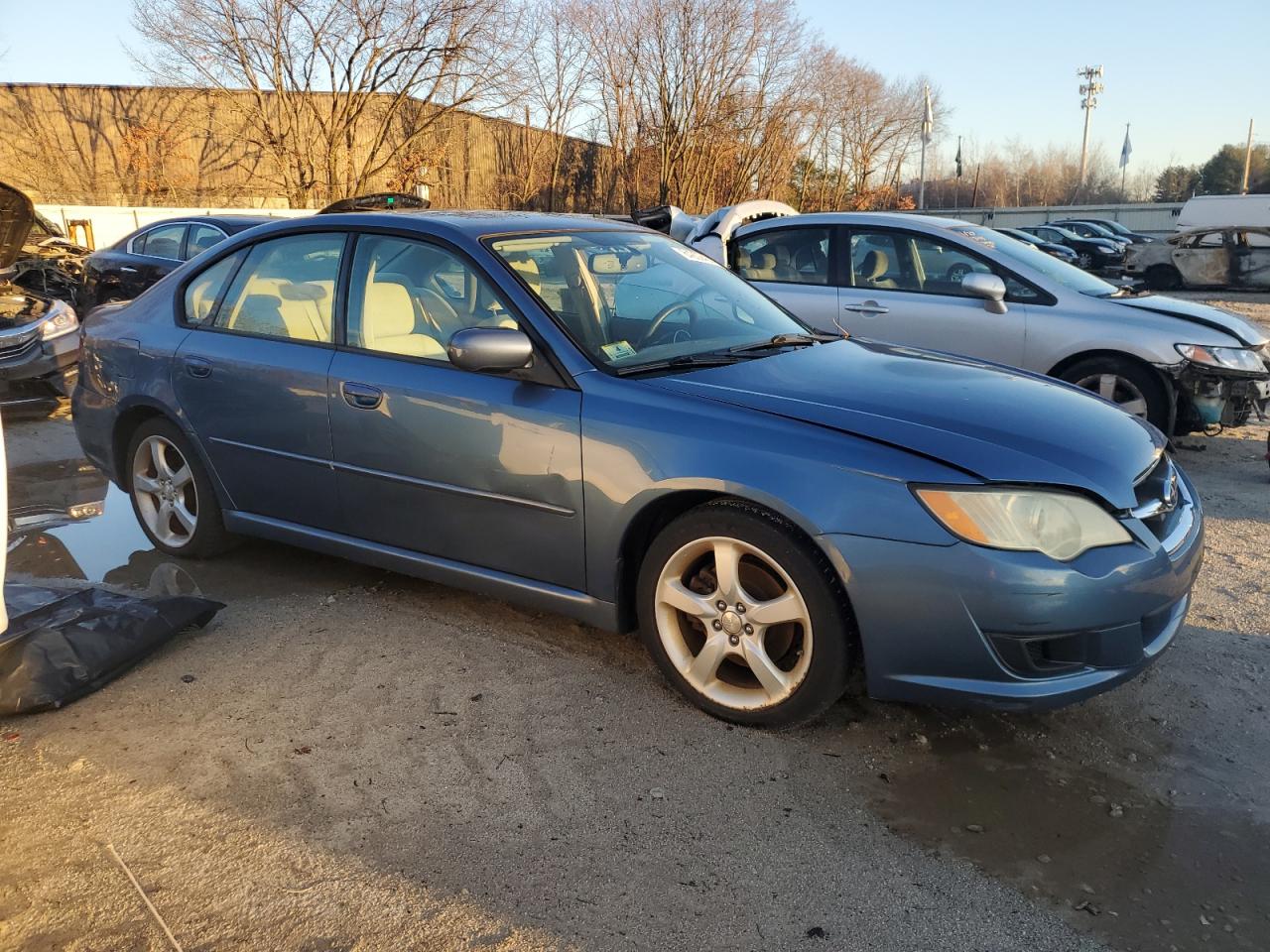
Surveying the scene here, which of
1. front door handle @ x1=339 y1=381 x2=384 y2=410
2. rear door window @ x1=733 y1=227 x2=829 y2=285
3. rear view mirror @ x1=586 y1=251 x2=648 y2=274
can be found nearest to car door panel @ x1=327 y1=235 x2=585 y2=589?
Result: front door handle @ x1=339 y1=381 x2=384 y2=410

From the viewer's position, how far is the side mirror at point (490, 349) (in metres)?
3.22

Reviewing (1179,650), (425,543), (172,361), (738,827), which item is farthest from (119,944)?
(1179,650)

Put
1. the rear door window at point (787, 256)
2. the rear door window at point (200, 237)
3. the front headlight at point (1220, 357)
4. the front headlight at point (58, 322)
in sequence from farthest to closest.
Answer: the rear door window at point (200, 237), the front headlight at point (58, 322), the rear door window at point (787, 256), the front headlight at point (1220, 357)

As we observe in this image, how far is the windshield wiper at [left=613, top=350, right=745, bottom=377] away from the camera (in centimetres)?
333

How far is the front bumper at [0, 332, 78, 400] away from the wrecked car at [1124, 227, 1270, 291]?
20838 millimetres

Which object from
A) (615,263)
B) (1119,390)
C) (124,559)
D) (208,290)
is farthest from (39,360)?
(1119,390)

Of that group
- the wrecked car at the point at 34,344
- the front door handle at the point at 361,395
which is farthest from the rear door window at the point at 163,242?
the front door handle at the point at 361,395

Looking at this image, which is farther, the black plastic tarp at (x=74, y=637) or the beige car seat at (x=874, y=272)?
the beige car seat at (x=874, y=272)

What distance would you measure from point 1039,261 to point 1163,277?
55.9 ft

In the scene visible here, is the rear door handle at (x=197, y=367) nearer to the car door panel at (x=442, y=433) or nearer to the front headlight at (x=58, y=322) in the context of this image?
the car door panel at (x=442, y=433)

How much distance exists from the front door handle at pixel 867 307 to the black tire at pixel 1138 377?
1.28m

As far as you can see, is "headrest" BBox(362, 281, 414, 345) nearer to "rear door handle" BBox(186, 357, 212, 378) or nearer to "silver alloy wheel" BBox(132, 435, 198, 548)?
"rear door handle" BBox(186, 357, 212, 378)

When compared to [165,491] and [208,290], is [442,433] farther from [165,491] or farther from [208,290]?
[165,491]

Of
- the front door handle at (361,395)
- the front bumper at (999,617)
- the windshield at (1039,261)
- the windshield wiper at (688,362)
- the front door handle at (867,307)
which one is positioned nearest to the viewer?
the front bumper at (999,617)
